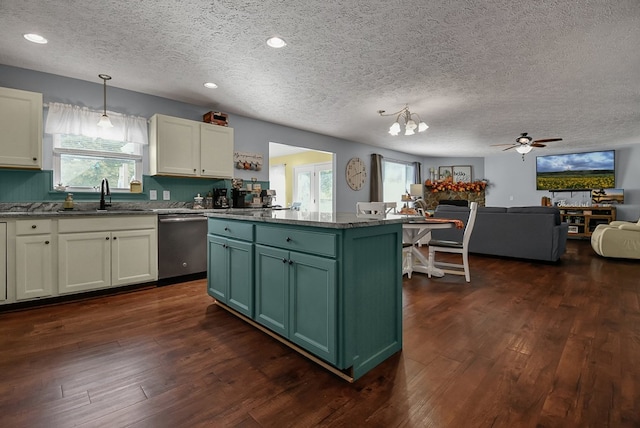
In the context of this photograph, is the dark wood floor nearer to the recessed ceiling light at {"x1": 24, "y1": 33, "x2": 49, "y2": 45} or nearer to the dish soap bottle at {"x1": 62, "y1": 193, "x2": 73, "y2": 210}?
the dish soap bottle at {"x1": 62, "y1": 193, "x2": 73, "y2": 210}

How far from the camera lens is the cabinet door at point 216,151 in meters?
4.11

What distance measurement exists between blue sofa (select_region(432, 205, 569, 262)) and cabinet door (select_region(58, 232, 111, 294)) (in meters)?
5.11

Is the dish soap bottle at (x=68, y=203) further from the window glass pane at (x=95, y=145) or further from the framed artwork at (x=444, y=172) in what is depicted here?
the framed artwork at (x=444, y=172)

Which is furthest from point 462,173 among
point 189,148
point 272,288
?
point 272,288

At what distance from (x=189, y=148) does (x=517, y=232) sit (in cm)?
508

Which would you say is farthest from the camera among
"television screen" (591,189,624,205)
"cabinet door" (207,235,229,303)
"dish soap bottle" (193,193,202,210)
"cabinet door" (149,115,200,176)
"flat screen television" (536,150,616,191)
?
"flat screen television" (536,150,616,191)

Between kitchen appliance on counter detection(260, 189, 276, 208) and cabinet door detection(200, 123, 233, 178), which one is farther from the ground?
cabinet door detection(200, 123, 233, 178)

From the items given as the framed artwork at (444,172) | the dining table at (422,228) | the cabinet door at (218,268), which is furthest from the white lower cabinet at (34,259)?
the framed artwork at (444,172)

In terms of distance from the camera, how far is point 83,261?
3.04 meters

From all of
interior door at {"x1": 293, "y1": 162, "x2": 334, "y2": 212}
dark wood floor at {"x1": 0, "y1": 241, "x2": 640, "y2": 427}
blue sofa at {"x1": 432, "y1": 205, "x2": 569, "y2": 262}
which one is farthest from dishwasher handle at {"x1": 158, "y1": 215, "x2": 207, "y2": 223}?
interior door at {"x1": 293, "y1": 162, "x2": 334, "y2": 212}

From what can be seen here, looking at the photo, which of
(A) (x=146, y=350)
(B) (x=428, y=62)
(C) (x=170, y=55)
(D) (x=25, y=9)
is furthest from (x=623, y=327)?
(D) (x=25, y=9)

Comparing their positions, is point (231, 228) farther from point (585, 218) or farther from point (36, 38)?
point (585, 218)

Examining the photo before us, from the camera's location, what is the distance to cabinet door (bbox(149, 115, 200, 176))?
148 inches

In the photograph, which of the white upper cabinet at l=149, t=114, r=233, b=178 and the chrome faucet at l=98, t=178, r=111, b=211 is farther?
the white upper cabinet at l=149, t=114, r=233, b=178
